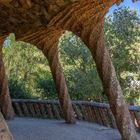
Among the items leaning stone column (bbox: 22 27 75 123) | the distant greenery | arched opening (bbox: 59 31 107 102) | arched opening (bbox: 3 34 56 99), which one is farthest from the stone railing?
arched opening (bbox: 3 34 56 99)

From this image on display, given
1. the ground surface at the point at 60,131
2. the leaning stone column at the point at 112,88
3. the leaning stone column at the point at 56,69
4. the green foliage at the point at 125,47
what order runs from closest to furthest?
1. the leaning stone column at the point at 112,88
2. the ground surface at the point at 60,131
3. the leaning stone column at the point at 56,69
4. the green foliage at the point at 125,47

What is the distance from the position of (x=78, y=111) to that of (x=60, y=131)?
1.75 m

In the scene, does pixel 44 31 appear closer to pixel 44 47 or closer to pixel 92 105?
pixel 44 47

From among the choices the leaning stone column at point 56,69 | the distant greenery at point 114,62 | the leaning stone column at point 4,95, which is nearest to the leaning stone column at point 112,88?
the leaning stone column at point 56,69

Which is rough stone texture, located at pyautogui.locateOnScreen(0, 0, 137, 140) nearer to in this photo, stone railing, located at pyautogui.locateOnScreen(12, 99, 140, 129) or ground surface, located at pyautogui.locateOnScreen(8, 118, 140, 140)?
ground surface, located at pyautogui.locateOnScreen(8, 118, 140, 140)

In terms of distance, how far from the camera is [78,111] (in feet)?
29.1

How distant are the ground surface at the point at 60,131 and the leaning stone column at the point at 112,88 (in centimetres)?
Result: 51

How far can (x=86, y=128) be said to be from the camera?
7.52 metres

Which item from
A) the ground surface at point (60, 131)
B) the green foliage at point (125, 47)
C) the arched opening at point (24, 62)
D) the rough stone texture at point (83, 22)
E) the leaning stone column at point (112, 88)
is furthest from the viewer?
the arched opening at point (24, 62)

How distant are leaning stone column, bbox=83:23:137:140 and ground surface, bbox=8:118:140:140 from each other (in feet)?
1.67

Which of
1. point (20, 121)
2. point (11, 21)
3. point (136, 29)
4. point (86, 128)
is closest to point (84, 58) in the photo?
point (136, 29)

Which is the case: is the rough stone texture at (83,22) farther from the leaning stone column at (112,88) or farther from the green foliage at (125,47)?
the green foliage at (125,47)

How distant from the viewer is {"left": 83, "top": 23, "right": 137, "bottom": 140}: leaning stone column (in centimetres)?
607

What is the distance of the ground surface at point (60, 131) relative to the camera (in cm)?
664
